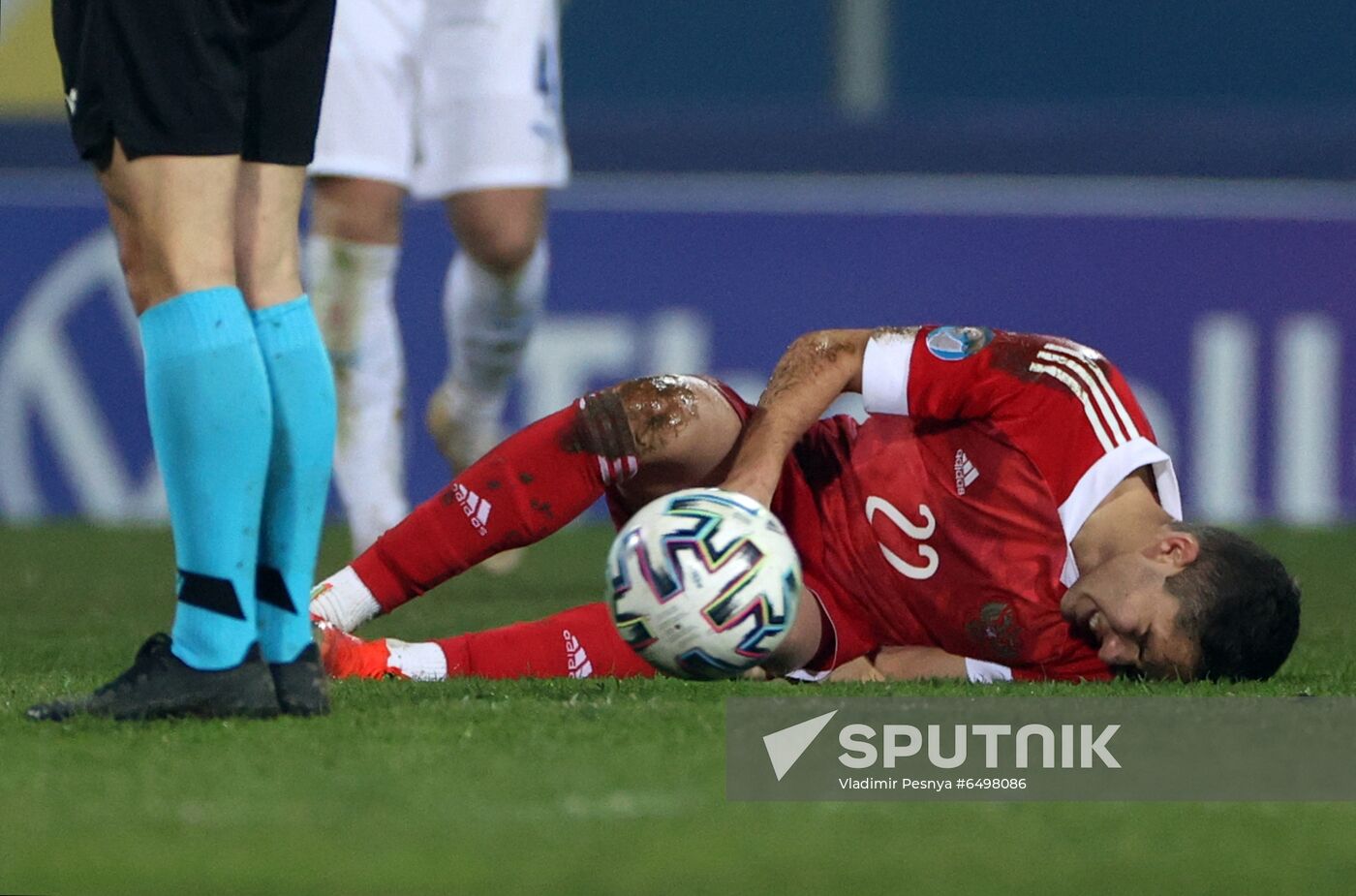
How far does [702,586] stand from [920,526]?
62cm

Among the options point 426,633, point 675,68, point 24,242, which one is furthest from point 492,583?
point 675,68

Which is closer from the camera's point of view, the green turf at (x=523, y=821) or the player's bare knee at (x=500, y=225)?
the green turf at (x=523, y=821)

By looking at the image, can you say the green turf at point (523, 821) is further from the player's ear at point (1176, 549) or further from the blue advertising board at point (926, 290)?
the blue advertising board at point (926, 290)

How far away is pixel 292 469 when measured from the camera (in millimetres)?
2805

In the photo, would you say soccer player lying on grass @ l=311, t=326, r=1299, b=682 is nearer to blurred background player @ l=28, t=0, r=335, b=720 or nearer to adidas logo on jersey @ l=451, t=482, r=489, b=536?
adidas logo on jersey @ l=451, t=482, r=489, b=536

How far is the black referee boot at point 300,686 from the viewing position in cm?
283

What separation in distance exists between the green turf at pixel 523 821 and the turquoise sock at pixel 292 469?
140 mm

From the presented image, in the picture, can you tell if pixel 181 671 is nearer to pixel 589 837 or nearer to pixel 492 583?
pixel 589 837

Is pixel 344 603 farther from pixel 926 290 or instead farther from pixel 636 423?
pixel 926 290

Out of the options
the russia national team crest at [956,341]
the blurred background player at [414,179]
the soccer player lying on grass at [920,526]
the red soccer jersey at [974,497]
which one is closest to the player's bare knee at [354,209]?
the blurred background player at [414,179]

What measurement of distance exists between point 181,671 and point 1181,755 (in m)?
1.19

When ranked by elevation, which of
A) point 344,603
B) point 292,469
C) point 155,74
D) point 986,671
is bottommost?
point 986,671

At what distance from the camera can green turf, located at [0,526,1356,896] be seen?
1991 mm

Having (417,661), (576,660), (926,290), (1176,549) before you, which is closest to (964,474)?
(1176,549)
